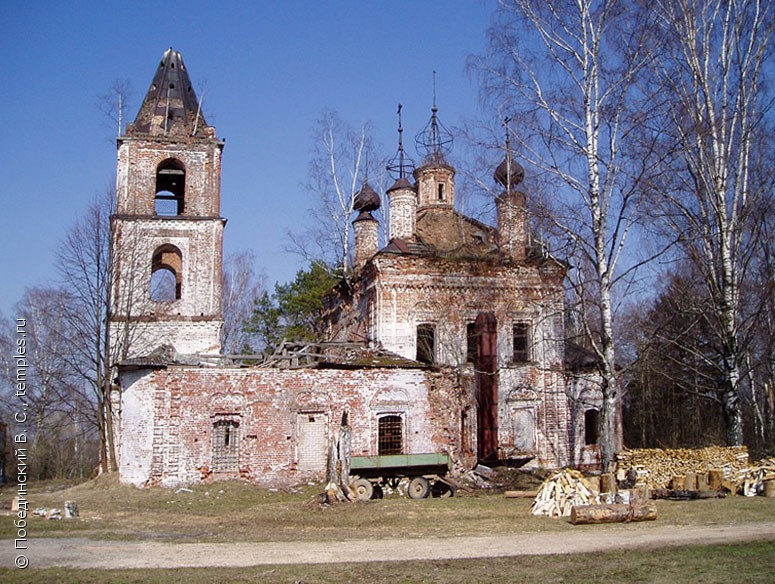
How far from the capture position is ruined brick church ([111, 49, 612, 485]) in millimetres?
21250

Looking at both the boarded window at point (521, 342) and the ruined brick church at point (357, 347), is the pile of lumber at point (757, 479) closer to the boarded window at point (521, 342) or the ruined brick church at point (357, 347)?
the ruined brick church at point (357, 347)

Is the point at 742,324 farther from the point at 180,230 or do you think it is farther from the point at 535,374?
the point at 180,230

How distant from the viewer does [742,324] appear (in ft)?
60.4

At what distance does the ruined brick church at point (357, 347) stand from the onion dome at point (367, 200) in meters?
0.07

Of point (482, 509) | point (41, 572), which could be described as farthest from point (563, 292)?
point (41, 572)

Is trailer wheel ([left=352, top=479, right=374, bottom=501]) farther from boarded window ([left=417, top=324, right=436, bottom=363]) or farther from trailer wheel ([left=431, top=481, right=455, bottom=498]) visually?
boarded window ([left=417, top=324, right=436, bottom=363])

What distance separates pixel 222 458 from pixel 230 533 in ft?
27.8

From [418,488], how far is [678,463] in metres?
5.99

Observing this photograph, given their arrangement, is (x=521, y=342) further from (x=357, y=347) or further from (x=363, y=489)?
(x=363, y=489)

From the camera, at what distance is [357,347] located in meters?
25.1

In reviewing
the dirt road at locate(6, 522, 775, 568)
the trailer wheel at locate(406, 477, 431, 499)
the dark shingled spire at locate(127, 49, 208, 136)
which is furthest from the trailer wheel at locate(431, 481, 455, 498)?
the dark shingled spire at locate(127, 49, 208, 136)

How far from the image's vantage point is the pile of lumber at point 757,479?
1664 centimetres

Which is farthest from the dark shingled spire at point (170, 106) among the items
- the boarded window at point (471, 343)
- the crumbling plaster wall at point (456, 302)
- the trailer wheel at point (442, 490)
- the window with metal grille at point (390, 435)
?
the trailer wheel at point (442, 490)

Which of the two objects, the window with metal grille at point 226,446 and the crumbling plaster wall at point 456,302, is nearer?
the window with metal grille at point 226,446
